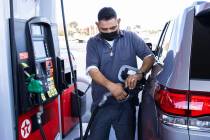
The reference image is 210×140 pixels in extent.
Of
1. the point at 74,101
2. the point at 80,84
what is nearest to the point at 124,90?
the point at 74,101

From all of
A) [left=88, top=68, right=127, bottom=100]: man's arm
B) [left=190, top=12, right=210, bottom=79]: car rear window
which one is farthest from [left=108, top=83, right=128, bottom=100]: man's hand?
[left=190, top=12, right=210, bottom=79]: car rear window

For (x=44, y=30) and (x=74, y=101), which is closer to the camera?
(x=44, y=30)

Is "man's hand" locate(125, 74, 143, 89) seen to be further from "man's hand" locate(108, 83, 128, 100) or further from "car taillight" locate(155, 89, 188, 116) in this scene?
"car taillight" locate(155, 89, 188, 116)

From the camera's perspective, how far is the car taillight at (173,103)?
5.82ft

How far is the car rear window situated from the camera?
5.89ft

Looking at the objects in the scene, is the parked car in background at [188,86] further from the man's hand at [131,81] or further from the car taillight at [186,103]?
the man's hand at [131,81]

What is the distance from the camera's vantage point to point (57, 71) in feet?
8.91

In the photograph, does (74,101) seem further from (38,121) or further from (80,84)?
(38,121)

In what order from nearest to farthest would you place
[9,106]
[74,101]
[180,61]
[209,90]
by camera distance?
[209,90] → [180,61] → [9,106] → [74,101]

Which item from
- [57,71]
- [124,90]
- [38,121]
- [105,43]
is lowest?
[38,121]

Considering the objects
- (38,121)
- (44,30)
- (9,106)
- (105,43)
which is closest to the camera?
(9,106)

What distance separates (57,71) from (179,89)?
1241mm

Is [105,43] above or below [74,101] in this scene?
above

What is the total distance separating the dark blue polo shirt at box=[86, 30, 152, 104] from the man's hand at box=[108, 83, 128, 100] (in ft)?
0.70
